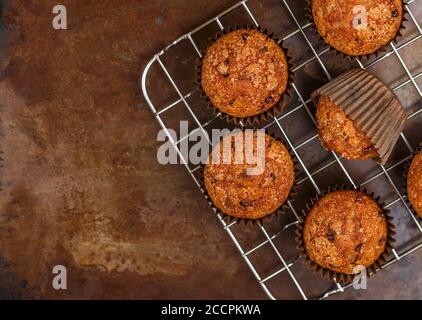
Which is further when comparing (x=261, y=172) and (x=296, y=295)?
(x=296, y=295)

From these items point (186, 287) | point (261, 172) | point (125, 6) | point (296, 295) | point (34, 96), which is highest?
point (125, 6)

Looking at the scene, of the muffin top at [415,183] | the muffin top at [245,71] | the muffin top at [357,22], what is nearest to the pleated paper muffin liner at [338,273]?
the muffin top at [415,183]

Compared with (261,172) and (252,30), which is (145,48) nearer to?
(252,30)

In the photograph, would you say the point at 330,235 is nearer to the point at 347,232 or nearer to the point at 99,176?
the point at 347,232

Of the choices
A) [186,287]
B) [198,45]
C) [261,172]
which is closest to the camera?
[261,172]

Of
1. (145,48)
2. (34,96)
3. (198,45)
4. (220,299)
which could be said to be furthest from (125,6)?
(220,299)

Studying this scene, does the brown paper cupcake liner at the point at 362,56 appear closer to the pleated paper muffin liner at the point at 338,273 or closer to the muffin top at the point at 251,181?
the muffin top at the point at 251,181
